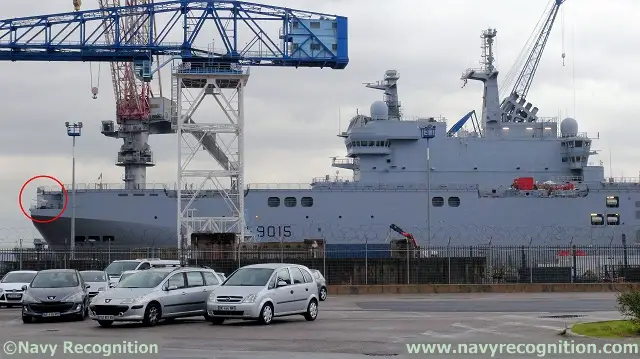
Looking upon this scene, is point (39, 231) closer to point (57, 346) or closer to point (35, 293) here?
point (35, 293)

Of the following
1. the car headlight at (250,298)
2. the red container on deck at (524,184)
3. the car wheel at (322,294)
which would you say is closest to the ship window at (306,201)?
the red container on deck at (524,184)

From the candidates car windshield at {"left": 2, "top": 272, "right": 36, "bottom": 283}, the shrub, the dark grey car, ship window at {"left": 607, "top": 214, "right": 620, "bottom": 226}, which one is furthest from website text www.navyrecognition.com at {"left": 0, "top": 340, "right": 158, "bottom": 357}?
ship window at {"left": 607, "top": 214, "right": 620, "bottom": 226}

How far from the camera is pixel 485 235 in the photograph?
69438 mm

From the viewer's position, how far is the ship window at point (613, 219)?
7256cm

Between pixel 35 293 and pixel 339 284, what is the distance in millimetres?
16948

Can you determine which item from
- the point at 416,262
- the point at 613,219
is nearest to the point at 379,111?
the point at 613,219

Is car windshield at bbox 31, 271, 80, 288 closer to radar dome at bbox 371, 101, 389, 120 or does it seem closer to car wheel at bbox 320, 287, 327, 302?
car wheel at bbox 320, 287, 327, 302

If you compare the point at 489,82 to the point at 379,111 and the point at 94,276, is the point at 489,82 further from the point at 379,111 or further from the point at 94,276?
the point at 94,276

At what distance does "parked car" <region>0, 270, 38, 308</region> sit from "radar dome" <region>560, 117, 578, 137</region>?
5517cm

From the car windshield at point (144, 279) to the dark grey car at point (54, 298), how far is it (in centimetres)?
158

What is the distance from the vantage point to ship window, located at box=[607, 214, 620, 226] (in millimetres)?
72562

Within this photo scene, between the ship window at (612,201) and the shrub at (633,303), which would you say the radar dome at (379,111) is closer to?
the ship window at (612,201)

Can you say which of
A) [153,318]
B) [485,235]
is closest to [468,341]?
[153,318]

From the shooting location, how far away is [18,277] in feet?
97.4
